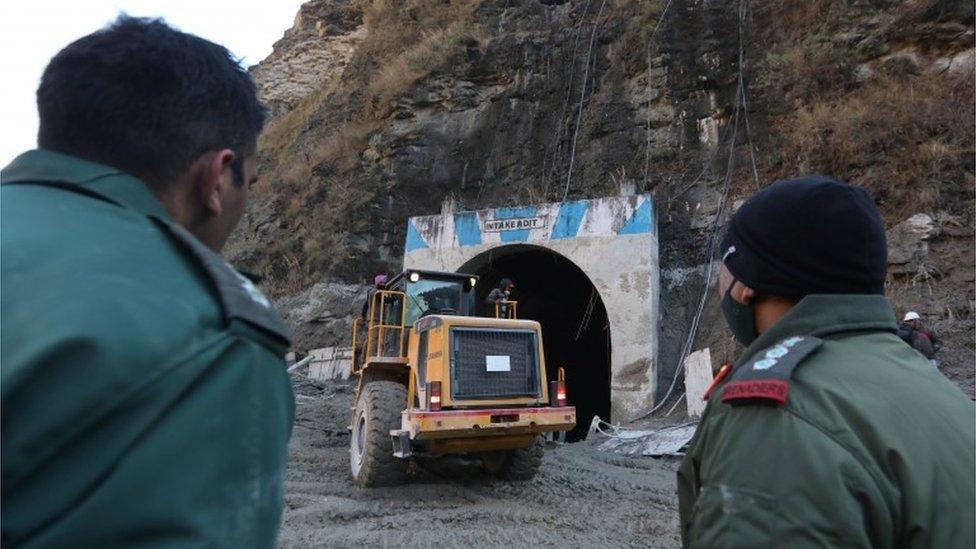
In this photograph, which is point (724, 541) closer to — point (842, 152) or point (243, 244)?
point (842, 152)

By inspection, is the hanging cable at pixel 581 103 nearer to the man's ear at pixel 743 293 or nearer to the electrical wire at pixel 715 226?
the electrical wire at pixel 715 226

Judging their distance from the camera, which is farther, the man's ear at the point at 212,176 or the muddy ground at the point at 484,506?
the muddy ground at the point at 484,506

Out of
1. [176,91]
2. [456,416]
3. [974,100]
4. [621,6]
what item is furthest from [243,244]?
[176,91]

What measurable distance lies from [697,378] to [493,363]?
517 cm

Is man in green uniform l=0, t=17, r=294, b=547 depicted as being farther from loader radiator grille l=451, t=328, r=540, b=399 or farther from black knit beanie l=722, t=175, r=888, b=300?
loader radiator grille l=451, t=328, r=540, b=399

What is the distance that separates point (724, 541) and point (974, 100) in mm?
14092

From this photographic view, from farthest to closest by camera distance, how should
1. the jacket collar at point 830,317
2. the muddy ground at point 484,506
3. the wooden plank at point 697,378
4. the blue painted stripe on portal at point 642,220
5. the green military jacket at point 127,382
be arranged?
the blue painted stripe on portal at point 642,220 < the wooden plank at point 697,378 < the muddy ground at point 484,506 < the jacket collar at point 830,317 < the green military jacket at point 127,382

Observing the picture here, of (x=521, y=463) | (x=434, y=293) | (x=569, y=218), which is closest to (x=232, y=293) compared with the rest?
(x=521, y=463)

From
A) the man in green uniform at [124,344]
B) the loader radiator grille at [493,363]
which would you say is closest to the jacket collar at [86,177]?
the man in green uniform at [124,344]

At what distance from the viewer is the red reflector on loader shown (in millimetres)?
7473

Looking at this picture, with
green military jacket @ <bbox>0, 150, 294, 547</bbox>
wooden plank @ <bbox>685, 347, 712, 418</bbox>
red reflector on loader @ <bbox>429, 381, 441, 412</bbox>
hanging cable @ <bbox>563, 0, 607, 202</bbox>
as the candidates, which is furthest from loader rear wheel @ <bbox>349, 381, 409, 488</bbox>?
hanging cable @ <bbox>563, 0, 607, 202</bbox>

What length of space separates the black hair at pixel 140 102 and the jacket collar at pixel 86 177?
0.05 metres

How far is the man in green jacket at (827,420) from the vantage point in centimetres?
125

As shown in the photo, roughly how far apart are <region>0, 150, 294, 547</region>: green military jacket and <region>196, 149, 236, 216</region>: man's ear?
0.19 metres
